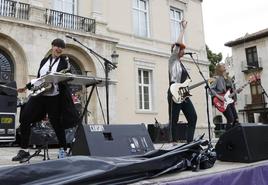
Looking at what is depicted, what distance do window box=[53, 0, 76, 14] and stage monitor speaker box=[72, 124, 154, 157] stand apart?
→ 408 inches

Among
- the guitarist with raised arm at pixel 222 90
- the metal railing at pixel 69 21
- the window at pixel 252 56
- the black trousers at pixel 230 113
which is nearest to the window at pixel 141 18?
the metal railing at pixel 69 21

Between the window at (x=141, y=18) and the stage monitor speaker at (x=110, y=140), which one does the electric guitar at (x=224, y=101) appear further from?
the window at (x=141, y=18)

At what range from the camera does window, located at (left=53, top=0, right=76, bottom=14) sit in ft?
42.8

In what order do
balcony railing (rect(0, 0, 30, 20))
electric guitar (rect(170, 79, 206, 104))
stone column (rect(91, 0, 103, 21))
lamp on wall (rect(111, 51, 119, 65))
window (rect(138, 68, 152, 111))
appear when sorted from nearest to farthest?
electric guitar (rect(170, 79, 206, 104)), balcony railing (rect(0, 0, 30, 20)), lamp on wall (rect(111, 51, 119, 65)), stone column (rect(91, 0, 103, 21)), window (rect(138, 68, 152, 111))

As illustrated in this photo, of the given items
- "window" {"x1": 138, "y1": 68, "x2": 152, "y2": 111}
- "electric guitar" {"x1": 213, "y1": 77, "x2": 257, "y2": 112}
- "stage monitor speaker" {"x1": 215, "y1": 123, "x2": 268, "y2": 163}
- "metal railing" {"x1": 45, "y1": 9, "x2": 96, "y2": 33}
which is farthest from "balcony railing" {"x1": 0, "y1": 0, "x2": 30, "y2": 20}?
"stage monitor speaker" {"x1": 215, "y1": 123, "x2": 268, "y2": 163}

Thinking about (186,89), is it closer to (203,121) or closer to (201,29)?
(203,121)

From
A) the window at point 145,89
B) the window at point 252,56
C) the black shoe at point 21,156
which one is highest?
the window at point 252,56

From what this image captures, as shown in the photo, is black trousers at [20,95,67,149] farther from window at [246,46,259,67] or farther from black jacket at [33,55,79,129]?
window at [246,46,259,67]

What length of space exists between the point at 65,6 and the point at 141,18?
4.18m

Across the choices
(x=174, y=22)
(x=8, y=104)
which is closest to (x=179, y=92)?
(x=8, y=104)

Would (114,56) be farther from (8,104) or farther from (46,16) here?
(8,104)

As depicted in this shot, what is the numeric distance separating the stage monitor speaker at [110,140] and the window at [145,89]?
11010mm

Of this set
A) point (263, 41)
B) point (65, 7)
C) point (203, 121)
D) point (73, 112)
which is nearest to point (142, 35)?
point (65, 7)

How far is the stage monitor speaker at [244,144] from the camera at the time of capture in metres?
3.01
